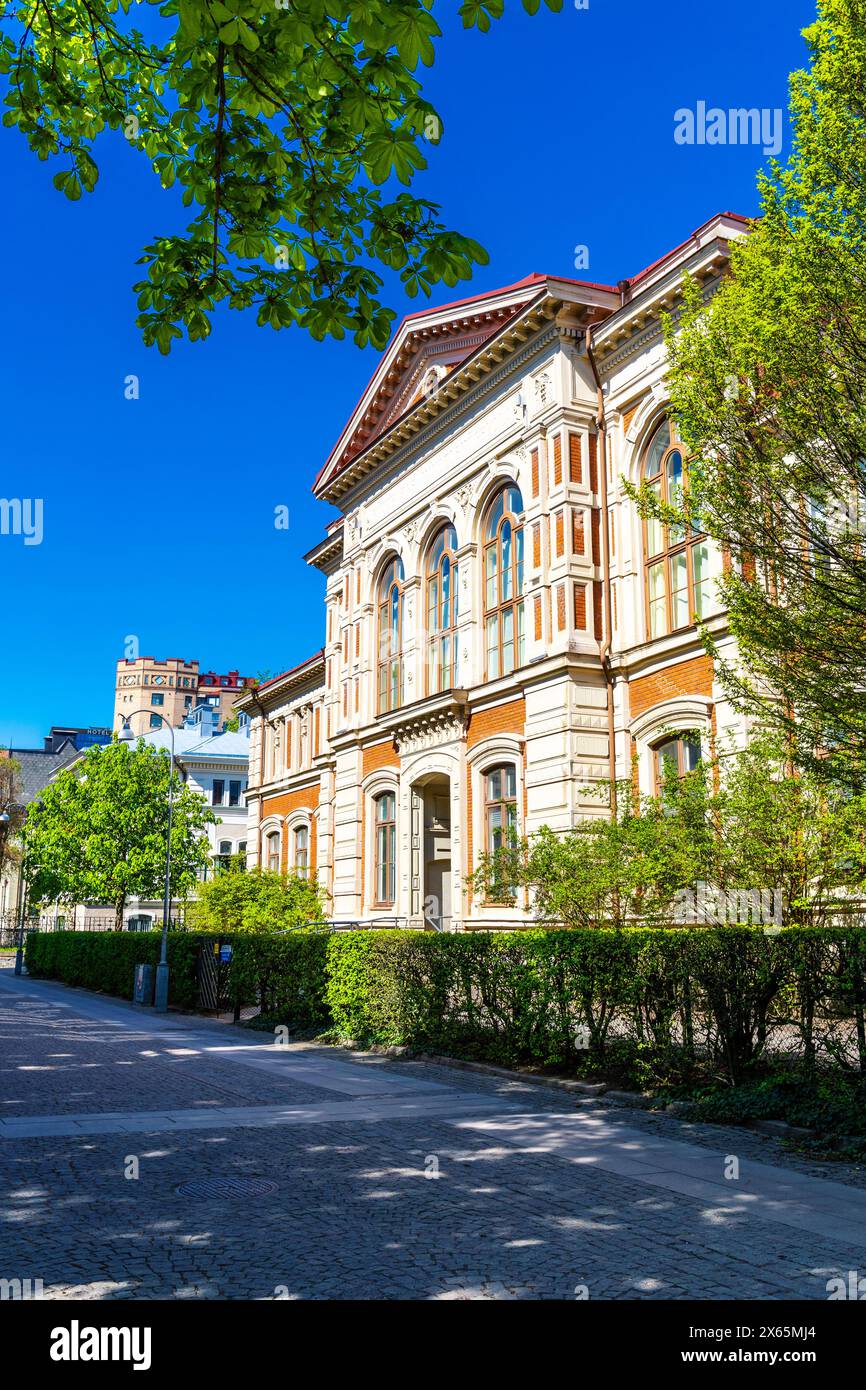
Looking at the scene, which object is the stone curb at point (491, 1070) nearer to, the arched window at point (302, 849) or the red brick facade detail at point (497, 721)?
the red brick facade detail at point (497, 721)

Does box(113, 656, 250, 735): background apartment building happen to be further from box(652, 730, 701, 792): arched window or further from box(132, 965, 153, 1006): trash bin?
box(652, 730, 701, 792): arched window

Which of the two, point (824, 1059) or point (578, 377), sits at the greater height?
point (578, 377)

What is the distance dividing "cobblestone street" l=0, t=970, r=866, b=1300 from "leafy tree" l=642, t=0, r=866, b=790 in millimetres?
4063

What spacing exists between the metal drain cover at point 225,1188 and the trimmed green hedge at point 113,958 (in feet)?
56.1

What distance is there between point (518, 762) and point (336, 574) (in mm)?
14935

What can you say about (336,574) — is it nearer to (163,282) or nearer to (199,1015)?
(199,1015)

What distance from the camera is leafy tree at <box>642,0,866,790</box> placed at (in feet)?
33.1

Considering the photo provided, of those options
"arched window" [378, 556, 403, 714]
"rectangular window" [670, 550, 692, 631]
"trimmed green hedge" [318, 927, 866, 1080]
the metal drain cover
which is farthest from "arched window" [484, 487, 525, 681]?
the metal drain cover

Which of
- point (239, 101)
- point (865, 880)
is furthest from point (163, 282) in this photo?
point (865, 880)

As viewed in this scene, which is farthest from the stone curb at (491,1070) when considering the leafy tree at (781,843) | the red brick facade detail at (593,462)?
the red brick facade detail at (593,462)

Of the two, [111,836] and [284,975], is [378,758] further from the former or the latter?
[111,836]

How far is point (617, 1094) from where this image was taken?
38.8ft

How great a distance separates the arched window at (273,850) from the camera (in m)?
45.2

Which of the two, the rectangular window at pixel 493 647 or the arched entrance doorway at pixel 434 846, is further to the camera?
the arched entrance doorway at pixel 434 846
